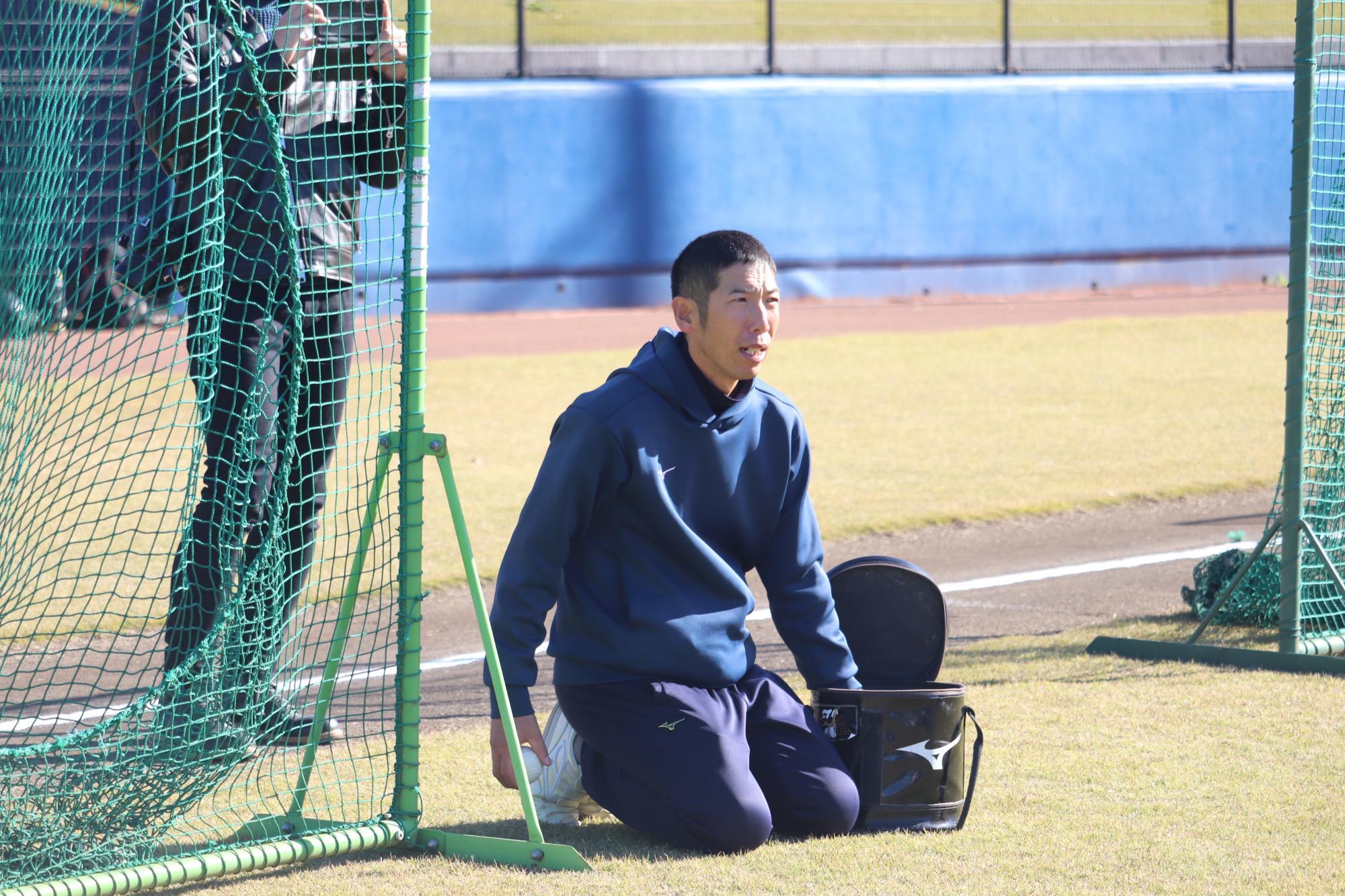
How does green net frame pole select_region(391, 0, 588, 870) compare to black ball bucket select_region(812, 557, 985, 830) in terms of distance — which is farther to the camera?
black ball bucket select_region(812, 557, 985, 830)

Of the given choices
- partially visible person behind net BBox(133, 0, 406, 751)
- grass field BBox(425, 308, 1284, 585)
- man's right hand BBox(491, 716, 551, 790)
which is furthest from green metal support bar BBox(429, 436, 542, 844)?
grass field BBox(425, 308, 1284, 585)

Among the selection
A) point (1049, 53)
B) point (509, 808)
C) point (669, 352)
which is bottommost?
point (509, 808)

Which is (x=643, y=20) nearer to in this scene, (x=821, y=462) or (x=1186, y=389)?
(x=1186, y=389)

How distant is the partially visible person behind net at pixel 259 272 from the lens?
4.21m

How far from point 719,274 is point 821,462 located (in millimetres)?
6090

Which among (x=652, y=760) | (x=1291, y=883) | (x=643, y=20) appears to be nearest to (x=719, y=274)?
(x=652, y=760)

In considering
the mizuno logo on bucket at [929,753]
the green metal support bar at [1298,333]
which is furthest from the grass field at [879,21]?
the mizuno logo on bucket at [929,753]

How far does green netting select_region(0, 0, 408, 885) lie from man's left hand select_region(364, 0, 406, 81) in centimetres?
3

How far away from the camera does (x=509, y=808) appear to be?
14.6 ft

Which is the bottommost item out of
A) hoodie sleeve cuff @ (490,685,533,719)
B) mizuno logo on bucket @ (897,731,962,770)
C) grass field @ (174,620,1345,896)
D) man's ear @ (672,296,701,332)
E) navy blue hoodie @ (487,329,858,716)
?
grass field @ (174,620,1345,896)

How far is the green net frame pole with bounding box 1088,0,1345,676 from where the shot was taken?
576cm

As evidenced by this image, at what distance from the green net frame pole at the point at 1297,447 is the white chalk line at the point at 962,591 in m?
0.78

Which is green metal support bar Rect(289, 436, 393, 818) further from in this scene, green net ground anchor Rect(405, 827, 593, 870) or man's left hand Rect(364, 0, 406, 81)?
man's left hand Rect(364, 0, 406, 81)

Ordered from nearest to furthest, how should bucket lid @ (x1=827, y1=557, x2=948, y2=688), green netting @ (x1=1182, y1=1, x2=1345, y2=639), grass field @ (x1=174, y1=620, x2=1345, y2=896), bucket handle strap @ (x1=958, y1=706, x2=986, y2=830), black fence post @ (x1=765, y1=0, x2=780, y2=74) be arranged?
grass field @ (x1=174, y1=620, x2=1345, y2=896) < bucket handle strap @ (x1=958, y1=706, x2=986, y2=830) < bucket lid @ (x1=827, y1=557, x2=948, y2=688) < green netting @ (x1=1182, y1=1, x2=1345, y2=639) < black fence post @ (x1=765, y1=0, x2=780, y2=74)
